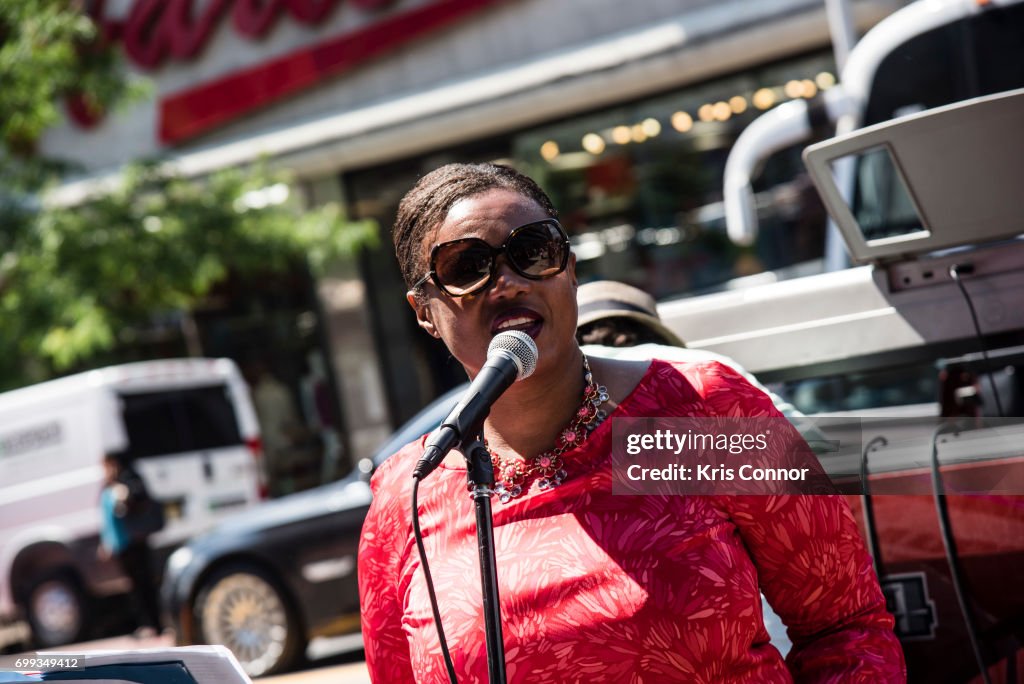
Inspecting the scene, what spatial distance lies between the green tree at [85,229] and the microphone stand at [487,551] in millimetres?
11083

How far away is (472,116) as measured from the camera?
46.0ft

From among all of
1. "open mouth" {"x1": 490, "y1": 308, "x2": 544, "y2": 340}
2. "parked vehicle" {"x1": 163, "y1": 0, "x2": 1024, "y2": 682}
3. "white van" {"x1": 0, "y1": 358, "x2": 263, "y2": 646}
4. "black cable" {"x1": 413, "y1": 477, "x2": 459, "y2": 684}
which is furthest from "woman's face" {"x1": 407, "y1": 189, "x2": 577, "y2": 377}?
"white van" {"x1": 0, "y1": 358, "x2": 263, "y2": 646}

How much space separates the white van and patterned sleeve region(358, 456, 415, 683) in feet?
34.1

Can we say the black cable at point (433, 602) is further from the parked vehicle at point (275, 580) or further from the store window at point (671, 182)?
the store window at point (671, 182)

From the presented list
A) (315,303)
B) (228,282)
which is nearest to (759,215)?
(315,303)

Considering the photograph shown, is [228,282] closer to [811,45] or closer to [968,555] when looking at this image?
[811,45]

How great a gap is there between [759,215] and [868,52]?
6.38 m

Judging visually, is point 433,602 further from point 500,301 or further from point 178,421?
point 178,421

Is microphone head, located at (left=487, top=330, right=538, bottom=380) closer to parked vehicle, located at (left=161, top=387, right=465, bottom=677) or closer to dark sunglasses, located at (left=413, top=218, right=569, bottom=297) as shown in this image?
dark sunglasses, located at (left=413, top=218, right=569, bottom=297)

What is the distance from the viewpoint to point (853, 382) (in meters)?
3.54

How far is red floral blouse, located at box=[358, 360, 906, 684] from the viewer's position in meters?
1.83

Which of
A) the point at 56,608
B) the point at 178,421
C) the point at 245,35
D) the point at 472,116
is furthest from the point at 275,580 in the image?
the point at 245,35

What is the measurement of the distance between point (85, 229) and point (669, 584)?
37.9 ft

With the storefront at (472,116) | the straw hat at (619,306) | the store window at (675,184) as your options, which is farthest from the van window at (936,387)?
the store window at (675,184)
